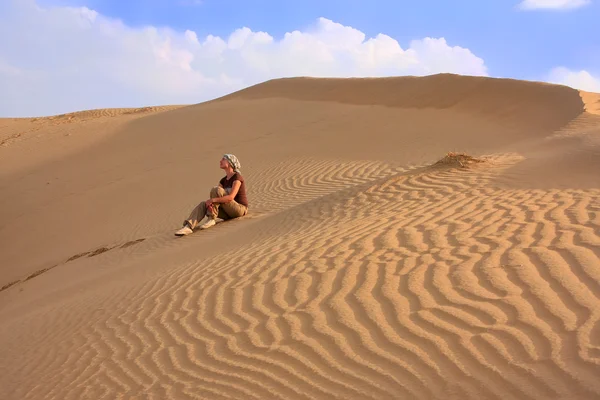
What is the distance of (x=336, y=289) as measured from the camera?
465 centimetres

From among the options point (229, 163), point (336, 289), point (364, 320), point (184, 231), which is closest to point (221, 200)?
point (229, 163)

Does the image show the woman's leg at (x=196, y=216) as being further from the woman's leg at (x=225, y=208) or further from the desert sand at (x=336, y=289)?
the desert sand at (x=336, y=289)

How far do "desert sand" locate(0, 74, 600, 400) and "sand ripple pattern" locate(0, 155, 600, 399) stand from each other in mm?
16

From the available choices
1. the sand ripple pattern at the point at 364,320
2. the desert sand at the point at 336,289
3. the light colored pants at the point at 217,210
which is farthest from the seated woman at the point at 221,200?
the sand ripple pattern at the point at 364,320

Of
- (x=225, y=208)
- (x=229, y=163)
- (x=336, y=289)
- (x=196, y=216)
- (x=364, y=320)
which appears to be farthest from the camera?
(x=225, y=208)

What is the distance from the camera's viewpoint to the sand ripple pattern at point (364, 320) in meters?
3.20

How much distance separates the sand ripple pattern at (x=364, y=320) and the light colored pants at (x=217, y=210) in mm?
2579

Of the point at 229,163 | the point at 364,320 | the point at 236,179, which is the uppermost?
the point at 229,163

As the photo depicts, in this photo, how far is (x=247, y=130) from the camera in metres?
21.1

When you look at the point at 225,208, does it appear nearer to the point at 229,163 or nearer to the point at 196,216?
the point at 196,216

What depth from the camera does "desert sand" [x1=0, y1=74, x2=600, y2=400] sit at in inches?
131

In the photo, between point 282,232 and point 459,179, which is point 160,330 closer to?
point 282,232

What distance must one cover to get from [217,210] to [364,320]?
5.68 meters

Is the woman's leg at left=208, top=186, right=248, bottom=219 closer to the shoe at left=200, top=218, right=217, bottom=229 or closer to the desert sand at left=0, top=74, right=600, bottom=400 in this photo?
the shoe at left=200, top=218, right=217, bottom=229
